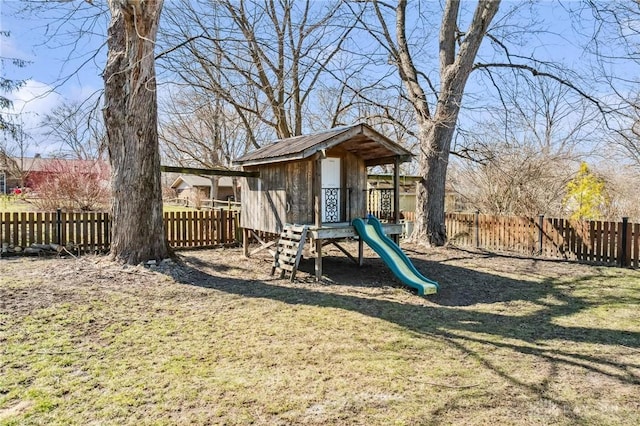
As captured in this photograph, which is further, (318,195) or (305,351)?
(318,195)

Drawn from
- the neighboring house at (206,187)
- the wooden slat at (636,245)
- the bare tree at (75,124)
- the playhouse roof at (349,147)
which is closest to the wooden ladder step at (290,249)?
the playhouse roof at (349,147)

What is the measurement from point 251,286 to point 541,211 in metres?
12.2

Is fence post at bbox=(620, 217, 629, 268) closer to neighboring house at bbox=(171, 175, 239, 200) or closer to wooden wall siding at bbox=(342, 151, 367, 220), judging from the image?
wooden wall siding at bbox=(342, 151, 367, 220)

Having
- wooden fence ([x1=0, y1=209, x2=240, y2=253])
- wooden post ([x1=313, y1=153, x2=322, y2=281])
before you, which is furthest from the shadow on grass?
wooden fence ([x1=0, y1=209, x2=240, y2=253])

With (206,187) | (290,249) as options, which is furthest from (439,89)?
(206,187)

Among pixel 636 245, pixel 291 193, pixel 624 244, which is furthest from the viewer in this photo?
pixel 624 244

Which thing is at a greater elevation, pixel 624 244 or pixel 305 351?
pixel 624 244

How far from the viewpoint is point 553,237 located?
34.7 ft

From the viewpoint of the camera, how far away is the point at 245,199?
10.1 m

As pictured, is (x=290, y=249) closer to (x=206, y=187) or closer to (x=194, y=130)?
(x=194, y=130)

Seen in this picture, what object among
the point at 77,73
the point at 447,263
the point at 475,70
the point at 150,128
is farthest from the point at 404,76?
the point at 77,73

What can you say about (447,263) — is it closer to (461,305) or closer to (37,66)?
(461,305)

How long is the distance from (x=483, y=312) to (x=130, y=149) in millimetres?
6635

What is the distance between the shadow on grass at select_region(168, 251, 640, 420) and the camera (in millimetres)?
3884
